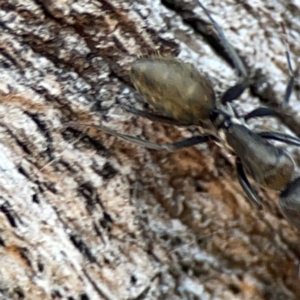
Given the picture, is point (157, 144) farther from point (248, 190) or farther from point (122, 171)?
point (248, 190)

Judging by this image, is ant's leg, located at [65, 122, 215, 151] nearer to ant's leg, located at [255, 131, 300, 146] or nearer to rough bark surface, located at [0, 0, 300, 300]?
rough bark surface, located at [0, 0, 300, 300]

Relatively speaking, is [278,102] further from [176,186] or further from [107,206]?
[107,206]

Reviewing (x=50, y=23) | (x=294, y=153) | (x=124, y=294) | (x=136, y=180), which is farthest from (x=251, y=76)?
(x=124, y=294)

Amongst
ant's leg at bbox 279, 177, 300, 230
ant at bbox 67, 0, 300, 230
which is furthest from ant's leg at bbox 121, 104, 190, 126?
ant's leg at bbox 279, 177, 300, 230

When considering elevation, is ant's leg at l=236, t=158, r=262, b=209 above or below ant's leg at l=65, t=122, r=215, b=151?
below

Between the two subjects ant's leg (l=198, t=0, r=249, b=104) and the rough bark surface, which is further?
ant's leg (l=198, t=0, r=249, b=104)

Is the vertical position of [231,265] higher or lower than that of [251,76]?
lower
